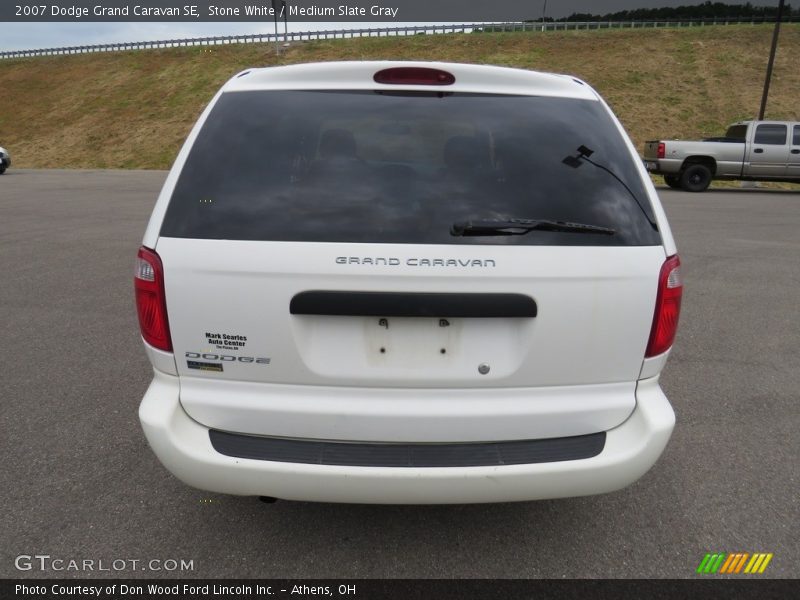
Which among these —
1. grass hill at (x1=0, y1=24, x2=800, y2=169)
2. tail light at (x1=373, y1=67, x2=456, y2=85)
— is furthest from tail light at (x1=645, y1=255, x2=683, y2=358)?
grass hill at (x1=0, y1=24, x2=800, y2=169)

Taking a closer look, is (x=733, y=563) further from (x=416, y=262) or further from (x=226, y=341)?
(x=226, y=341)

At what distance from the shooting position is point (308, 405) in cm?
192

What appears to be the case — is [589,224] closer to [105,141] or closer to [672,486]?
[672,486]

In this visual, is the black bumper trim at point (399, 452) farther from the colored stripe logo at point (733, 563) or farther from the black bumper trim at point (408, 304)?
the colored stripe logo at point (733, 563)

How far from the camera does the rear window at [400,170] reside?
1.88m

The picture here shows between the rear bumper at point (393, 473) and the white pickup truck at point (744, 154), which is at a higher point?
the rear bumper at point (393, 473)

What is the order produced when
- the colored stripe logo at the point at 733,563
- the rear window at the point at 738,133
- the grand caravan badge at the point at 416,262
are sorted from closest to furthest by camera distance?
the grand caravan badge at the point at 416,262 < the colored stripe logo at the point at 733,563 < the rear window at the point at 738,133

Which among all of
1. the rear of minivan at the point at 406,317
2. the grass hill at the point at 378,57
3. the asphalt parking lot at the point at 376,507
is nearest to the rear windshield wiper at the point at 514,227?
the rear of minivan at the point at 406,317

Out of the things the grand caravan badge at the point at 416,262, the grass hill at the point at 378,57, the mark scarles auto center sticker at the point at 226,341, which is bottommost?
the grass hill at the point at 378,57

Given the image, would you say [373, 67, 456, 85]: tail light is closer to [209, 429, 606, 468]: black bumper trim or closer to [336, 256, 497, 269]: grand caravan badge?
[336, 256, 497, 269]: grand caravan badge

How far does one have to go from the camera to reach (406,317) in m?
1.86

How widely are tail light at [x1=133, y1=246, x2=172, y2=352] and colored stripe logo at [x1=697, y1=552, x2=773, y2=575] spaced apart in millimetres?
2237

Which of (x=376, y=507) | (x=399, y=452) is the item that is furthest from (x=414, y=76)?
(x=376, y=507)

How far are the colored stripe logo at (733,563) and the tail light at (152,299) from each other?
2.24 metres
